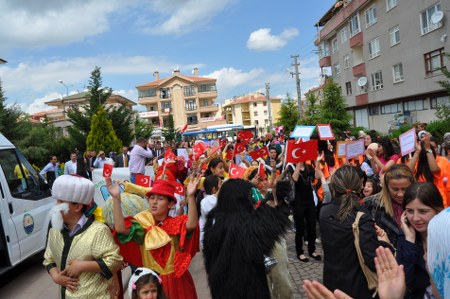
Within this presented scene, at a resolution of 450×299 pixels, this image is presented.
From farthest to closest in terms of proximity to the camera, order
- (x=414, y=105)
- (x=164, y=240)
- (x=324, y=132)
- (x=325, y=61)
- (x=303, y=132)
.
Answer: (x=325, y=61)
(x=414, y=105)
(x=303, y=132)
(x=324, y=132)
(x=164, y=240)

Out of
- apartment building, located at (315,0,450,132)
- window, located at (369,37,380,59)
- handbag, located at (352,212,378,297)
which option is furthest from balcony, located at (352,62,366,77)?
handbag, located at (352,212,378,297)

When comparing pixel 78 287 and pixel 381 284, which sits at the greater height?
A: pixel 381 284

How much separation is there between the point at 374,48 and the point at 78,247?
31672mm

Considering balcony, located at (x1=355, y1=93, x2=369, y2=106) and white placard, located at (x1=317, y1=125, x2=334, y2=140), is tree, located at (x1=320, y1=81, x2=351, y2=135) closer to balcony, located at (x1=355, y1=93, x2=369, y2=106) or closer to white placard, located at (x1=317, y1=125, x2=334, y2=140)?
balcony, located at (x1=355, y1=93, x2=369, y2=106)

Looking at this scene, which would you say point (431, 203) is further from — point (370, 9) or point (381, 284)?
point (370, 9)

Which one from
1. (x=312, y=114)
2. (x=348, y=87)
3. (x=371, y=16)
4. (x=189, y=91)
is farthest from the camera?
(x=189, y=91)

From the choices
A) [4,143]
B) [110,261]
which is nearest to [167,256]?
[110,261]

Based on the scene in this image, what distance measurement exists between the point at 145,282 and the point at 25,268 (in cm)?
565

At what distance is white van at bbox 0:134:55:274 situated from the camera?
5625 mm

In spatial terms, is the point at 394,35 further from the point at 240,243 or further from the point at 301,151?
the point at 240,243

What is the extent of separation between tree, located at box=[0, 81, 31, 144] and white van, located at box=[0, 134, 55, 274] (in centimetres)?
2137

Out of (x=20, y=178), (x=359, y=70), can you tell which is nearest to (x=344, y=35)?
(x=359, y=70)

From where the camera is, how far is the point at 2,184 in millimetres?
5707

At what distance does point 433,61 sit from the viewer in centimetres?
2266
